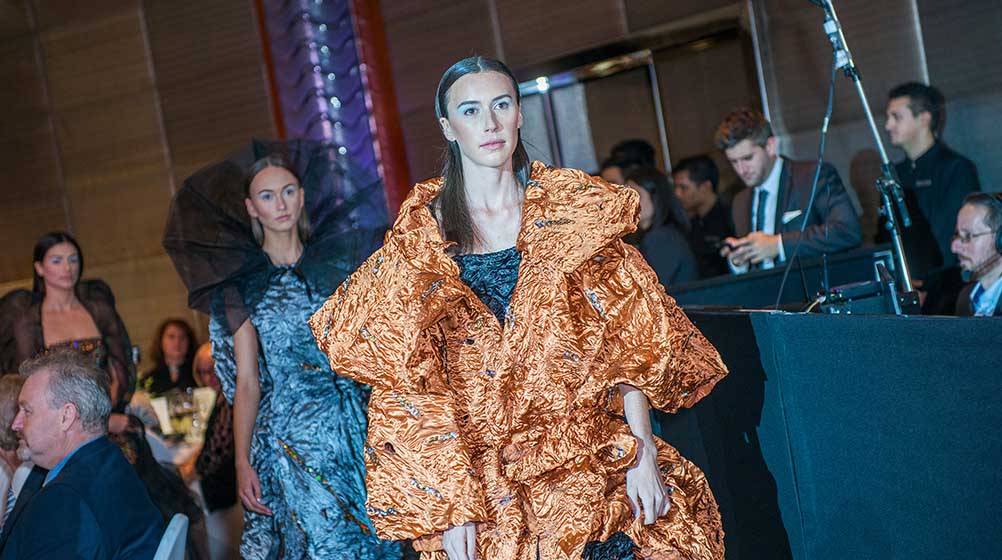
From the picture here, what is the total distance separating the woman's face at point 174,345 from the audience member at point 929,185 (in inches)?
163

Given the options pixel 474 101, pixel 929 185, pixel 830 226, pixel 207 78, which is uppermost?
pixel 207 78

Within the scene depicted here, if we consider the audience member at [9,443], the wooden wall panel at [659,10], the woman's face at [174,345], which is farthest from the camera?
the woman's face at [174,345]

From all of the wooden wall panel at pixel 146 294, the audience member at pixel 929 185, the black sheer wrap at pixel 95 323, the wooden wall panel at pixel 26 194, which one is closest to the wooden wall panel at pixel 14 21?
the wooden wall panel at pixel 26 194

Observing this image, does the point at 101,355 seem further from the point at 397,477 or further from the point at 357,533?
the point at 397,477

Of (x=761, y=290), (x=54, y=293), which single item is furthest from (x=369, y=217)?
(x=54, y=293)

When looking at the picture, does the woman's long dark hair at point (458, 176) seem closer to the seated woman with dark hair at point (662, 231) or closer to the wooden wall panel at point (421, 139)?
the seated woman with dark hair at point (662, 231)

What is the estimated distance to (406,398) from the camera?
6.07 feet

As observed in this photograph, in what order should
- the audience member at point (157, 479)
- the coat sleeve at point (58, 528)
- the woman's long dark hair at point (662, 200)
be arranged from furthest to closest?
the woman's long dark hair at point (662, 200), the audience member at point (157, 479), the coat sleeve at point (58, 528)

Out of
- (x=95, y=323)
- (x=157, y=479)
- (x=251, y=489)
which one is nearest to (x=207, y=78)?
(x=95, y=323)

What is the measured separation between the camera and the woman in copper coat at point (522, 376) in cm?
181

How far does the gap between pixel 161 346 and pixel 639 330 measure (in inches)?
196

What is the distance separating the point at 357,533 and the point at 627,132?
395 centimetres

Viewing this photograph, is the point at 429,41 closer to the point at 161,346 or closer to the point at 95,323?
the point at 161,346

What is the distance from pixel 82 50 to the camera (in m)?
7.14
